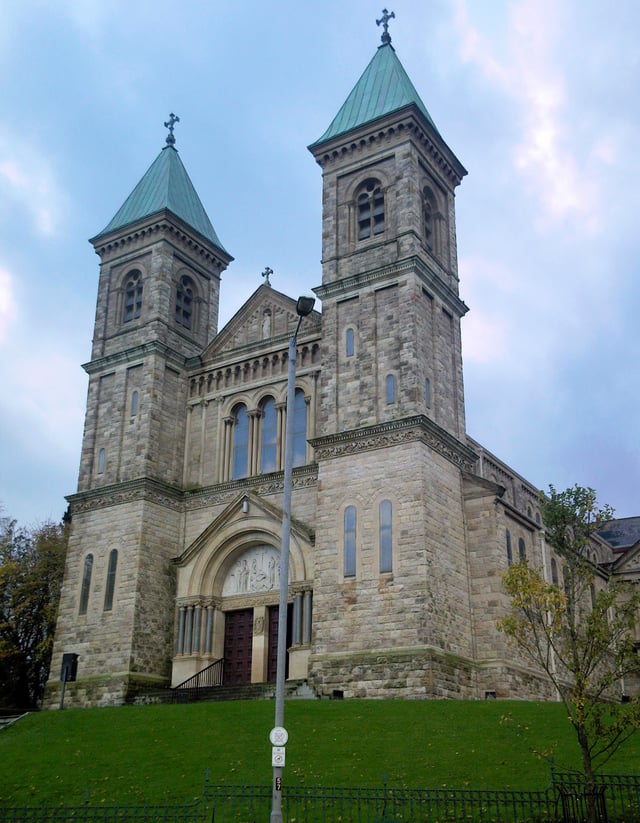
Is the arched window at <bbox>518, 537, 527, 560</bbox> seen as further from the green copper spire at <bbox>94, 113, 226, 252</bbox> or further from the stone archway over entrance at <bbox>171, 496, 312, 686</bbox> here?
the green copper spire at <bbox>94, 113, 226, 252</bbox>

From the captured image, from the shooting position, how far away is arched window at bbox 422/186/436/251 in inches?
1565

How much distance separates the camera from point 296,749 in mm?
22797

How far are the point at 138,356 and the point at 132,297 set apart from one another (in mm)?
4238

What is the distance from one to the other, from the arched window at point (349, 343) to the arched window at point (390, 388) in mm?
2099

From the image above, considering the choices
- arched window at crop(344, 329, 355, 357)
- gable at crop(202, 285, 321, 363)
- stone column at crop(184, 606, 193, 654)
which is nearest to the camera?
arched window at crop(344, 329, 355, 357)

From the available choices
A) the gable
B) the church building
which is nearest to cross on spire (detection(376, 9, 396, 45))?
the church building

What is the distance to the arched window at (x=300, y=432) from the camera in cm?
3762

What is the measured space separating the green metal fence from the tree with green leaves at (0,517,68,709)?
2934cm

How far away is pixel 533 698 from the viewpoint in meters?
33.4

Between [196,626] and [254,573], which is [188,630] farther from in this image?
[254,573]

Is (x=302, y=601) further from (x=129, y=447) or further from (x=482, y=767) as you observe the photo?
(x=482, y=767)

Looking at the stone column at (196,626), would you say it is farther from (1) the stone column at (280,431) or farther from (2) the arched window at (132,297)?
(2) the arched window at (132,297)

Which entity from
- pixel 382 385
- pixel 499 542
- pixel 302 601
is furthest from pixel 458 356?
pixel 302 601

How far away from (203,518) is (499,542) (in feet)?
41.3
